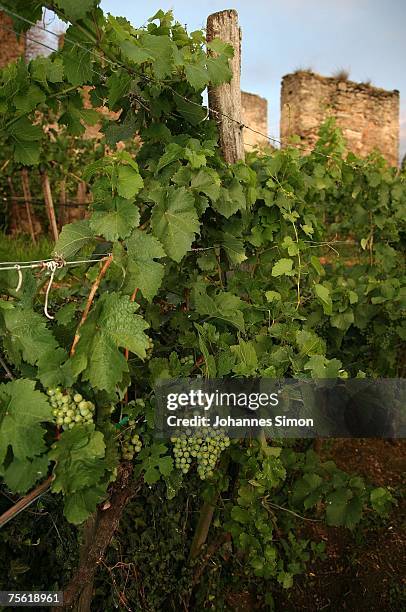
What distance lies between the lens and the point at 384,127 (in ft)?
39.0

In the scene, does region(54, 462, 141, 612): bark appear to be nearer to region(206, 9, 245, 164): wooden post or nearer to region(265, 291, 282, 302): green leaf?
region(265, 291, 282, 302): green leaf

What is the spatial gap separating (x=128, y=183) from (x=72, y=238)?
20 cm

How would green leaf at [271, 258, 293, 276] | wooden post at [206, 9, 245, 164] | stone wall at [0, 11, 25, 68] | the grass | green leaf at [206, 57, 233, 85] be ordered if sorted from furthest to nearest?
stone wall at [0, 11, 25, 68], the grass, green leaf at [271, 258, 293, 276], wooden post at [206, 9, 245, 164], green leaf at [206, 57, 233, 85]

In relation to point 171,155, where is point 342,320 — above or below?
below

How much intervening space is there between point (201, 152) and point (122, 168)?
299mm

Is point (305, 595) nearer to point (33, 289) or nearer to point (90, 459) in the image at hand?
point (90, 459)

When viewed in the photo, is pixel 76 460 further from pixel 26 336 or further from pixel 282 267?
pixel 282 267

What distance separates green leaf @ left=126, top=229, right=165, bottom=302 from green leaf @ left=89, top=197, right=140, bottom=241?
0.03m

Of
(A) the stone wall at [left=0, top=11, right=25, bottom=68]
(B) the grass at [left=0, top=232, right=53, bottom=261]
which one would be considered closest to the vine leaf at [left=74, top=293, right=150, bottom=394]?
(B) the grass at [left=0, top=232, right=53, bottom=261]

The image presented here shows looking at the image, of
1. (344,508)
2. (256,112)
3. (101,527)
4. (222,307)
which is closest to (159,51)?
(222,307)

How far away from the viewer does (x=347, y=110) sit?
1127cm

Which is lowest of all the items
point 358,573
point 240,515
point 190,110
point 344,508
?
point 358,573

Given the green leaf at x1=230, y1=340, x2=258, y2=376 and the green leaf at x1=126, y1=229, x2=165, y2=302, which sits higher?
the green leaf at x1=126, y1=229, x2=165, y2=302

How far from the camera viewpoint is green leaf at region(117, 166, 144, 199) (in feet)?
4.04
